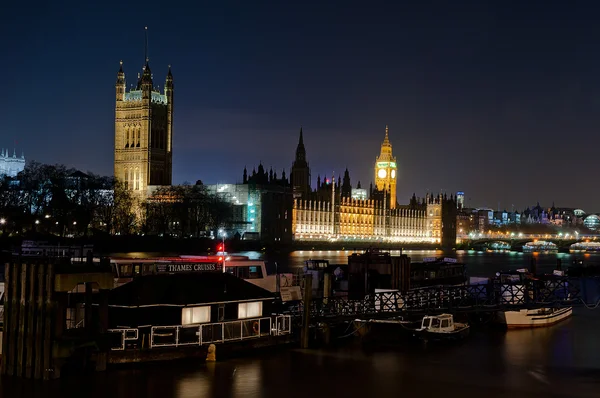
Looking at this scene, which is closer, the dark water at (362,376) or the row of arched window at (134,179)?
the dark water at (362,376)

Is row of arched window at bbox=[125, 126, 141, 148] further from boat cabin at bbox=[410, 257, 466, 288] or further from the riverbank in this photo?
boat cabin at bbox=[410, 257, 466, 288]

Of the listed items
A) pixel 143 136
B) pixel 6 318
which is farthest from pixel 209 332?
pixel 143 136

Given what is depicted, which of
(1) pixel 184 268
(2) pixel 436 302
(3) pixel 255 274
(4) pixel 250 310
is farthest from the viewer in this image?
(2) pixel 436 302

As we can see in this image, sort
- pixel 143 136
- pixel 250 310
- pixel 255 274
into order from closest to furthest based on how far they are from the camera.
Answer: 1. pixel 250 310
2. pixel 255 274
3. pixel 143 136

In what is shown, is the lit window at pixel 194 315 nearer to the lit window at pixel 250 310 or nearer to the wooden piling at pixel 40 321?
the lit window at pixel 250 310

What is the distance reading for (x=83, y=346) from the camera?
22672 mm

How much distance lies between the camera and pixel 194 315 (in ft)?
83.8

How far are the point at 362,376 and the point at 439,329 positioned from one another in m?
7.34

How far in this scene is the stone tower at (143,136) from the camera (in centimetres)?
14625

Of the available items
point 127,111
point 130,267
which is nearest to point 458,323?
point 130,267

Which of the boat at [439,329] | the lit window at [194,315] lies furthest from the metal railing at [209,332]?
the boat at [439,329]

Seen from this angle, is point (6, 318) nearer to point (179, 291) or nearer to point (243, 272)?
point (179, 291)

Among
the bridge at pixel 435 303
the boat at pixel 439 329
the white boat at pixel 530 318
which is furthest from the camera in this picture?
the white boat at pixel 530 318

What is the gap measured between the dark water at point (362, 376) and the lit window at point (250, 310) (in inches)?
54.4
